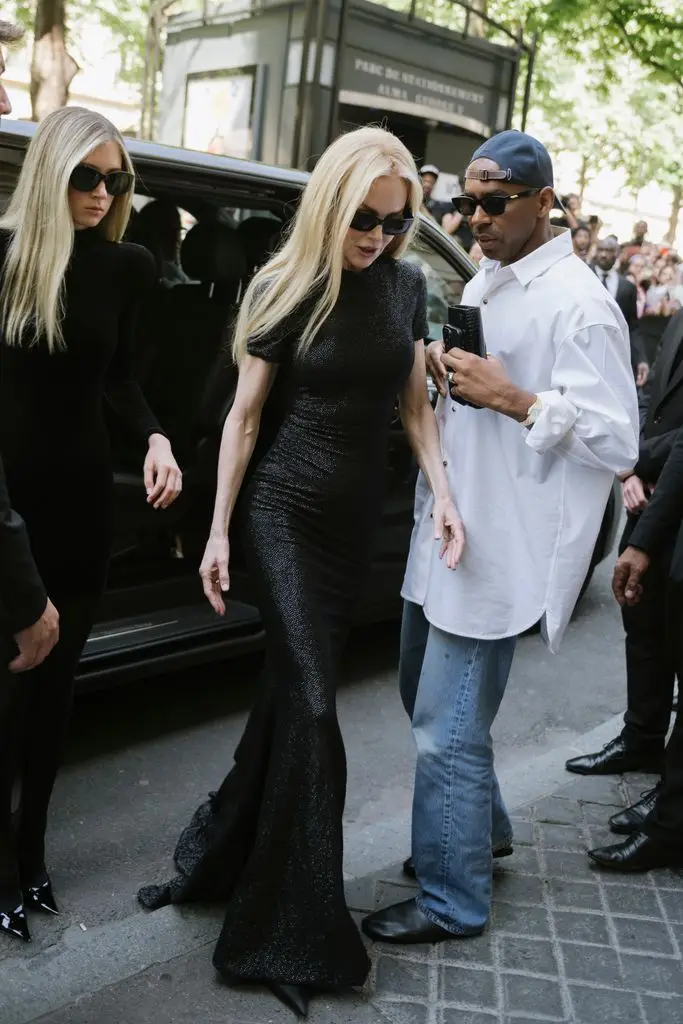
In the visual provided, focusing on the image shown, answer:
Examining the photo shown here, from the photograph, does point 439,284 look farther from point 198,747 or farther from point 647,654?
point 198,747

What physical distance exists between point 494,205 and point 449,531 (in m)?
0.82

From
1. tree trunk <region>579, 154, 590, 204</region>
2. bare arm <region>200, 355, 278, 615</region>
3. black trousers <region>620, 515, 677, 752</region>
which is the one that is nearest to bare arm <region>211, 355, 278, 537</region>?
bare arm <region>200, 355, 278, 615</region>

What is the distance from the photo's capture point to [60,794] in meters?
3.96

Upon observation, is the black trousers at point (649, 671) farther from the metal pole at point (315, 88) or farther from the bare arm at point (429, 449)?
the metal pole at point (315, 88)

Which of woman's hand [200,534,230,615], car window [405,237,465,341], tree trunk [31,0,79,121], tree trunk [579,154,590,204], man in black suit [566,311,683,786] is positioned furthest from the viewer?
tree trunk [579,154,590,204]

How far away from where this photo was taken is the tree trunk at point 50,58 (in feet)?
32.9

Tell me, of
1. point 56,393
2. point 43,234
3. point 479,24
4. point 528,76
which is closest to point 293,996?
point 56,393

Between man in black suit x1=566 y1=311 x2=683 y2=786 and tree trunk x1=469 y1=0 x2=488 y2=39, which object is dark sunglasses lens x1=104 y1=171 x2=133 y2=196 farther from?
tree trunk x1=469 y1=0 x2=488 y2=39

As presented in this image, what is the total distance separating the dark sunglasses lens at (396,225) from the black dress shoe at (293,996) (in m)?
1.81

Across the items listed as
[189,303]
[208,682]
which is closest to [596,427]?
[208,682]

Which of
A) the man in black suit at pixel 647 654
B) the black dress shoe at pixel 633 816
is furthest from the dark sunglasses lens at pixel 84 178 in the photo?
the black dress shoe at pixel 633 816

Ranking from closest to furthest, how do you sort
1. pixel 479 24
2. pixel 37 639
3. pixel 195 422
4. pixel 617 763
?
pixel 37 639
pixel 617 763
pixel 195 422
pixel 479 24

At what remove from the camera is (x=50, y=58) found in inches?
397

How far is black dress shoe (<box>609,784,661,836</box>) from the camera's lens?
12.3 feet
